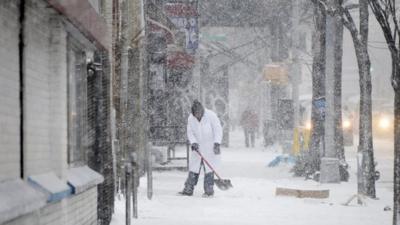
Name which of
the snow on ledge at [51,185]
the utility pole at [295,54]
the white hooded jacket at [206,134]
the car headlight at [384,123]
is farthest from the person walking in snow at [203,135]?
the car headlight at [384,123]

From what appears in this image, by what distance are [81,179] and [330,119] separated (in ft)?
35.5

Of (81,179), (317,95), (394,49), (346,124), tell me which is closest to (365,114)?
(317,95)

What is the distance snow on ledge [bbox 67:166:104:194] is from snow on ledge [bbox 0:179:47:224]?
4.24 ft

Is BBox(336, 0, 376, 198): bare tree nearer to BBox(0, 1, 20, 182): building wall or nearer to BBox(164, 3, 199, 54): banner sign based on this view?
BBox(164, 3, 199, 54): banner sign

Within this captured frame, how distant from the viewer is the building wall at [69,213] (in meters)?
5.43

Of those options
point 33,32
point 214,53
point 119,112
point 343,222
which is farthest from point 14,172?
point 214,53

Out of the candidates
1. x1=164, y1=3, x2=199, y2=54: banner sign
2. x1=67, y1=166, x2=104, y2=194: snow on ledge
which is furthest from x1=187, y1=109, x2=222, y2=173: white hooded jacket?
x1=67, y1=166, x2=104, y2=194: snow on ledge

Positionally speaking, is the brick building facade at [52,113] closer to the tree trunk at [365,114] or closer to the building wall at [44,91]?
the building wall at [44,91]

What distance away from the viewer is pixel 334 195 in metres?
14.0

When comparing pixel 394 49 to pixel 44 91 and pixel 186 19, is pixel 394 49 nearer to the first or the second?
pixel 44 91

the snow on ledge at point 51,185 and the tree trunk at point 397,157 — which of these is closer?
the snow on ledge at point 51,185

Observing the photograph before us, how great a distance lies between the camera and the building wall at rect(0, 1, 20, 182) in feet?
15.6

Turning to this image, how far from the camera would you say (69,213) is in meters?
6.71

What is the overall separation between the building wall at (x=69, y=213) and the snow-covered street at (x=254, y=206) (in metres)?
1.50
